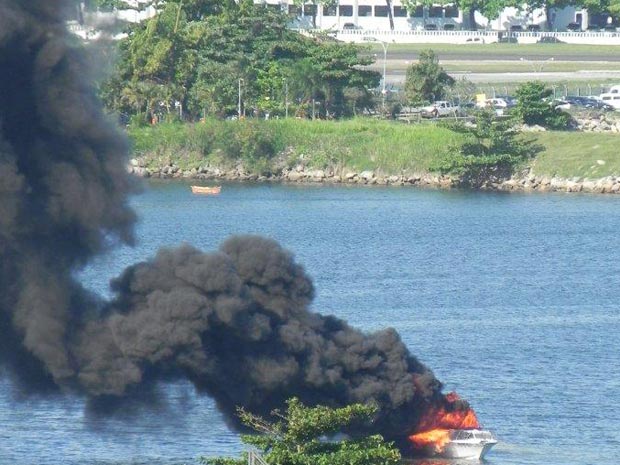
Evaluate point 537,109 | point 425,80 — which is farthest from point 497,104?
point 537,109

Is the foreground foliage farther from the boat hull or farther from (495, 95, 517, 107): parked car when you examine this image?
the boat hull

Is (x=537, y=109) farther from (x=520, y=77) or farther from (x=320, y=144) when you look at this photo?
(x=520, y=77)

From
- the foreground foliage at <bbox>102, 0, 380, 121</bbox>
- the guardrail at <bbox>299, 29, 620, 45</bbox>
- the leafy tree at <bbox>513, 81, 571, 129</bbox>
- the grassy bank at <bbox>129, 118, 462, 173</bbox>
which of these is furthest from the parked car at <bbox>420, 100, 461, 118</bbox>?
the guardrail at <bbox>299, 29, 620, 45</bbox>

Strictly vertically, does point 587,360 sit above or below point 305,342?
below

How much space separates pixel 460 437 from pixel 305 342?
6.24 meters

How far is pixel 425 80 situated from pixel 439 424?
251 ft

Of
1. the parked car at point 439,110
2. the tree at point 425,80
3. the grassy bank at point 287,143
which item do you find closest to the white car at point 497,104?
the parked car at point 439,110

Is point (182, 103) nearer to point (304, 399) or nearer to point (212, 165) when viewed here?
point (212, 165)

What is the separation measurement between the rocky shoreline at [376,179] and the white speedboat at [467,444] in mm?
63582

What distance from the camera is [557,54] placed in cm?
15175

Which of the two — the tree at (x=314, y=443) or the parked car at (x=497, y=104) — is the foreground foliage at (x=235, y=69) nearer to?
the parked car at (x=497, y=104)

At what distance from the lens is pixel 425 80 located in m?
120

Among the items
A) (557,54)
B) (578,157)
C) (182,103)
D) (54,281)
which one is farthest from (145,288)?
(557,54)

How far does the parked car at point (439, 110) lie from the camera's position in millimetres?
121869
